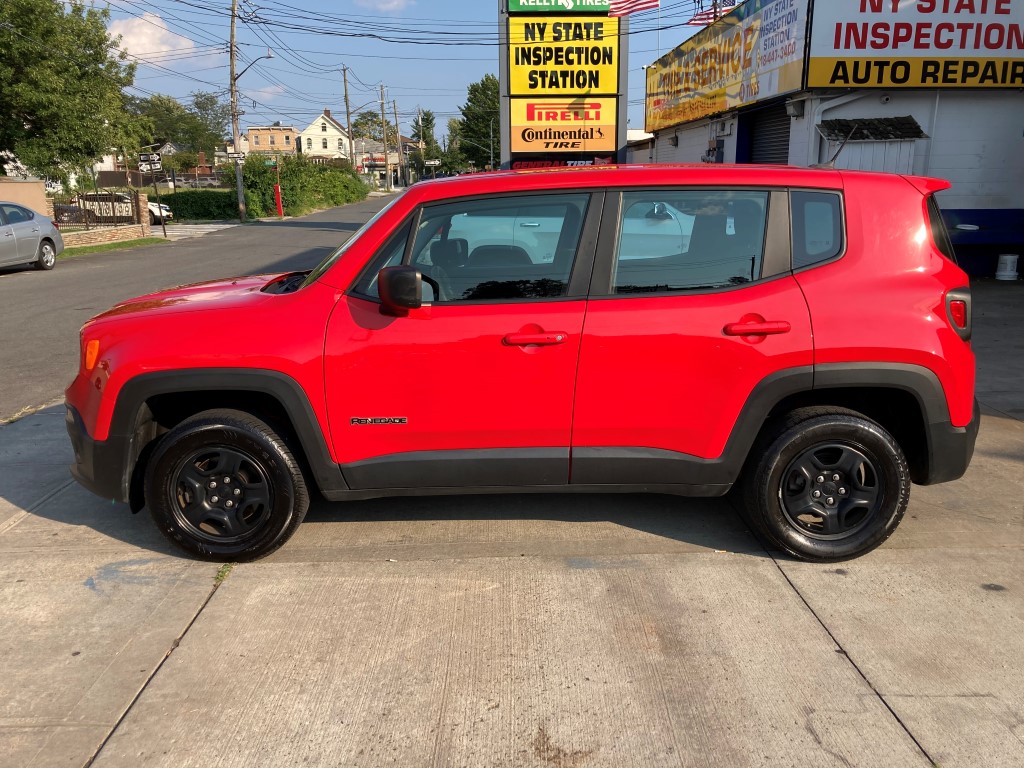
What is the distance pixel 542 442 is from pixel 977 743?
199 cm

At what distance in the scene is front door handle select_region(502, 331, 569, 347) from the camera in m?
3.57

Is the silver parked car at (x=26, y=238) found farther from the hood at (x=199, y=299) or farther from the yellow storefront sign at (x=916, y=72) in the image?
the yellow storefront sign at (x=916, y=72)

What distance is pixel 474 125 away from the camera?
8112 cm

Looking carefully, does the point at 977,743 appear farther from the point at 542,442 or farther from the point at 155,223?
the point at 155,223

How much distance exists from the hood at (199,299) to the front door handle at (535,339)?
120cm

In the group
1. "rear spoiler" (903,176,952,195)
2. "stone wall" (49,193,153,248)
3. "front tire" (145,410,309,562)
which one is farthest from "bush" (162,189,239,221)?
"rear spoiler" (903,176,952,195)

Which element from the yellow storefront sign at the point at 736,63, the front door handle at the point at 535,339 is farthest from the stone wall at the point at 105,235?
the front door handle at the point at 535,339

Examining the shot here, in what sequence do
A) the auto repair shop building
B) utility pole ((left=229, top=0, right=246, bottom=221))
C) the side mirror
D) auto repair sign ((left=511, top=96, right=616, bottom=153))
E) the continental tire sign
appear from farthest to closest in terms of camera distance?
utility pole ((left=229, top=0, right=246, bottom=221))
auto repair sign ((left=511, top=96, right=616, bottom=153))
the continental tire sign
the auto repair shop building
the side mirror

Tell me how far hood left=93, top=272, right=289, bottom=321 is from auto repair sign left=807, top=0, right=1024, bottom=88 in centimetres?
1029

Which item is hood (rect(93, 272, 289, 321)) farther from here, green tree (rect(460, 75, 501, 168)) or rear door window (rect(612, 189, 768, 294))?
green tree (rect(460, 75, 501, 168))

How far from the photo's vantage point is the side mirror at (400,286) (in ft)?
A: 11.3

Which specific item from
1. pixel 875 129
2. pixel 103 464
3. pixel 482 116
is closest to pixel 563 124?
pixel 875 129

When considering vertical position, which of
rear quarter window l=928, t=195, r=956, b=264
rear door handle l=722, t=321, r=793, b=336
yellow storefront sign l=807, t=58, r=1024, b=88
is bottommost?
rear door handle l=722, t=321, r=793, b=336

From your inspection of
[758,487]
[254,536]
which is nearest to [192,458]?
[254,536]
